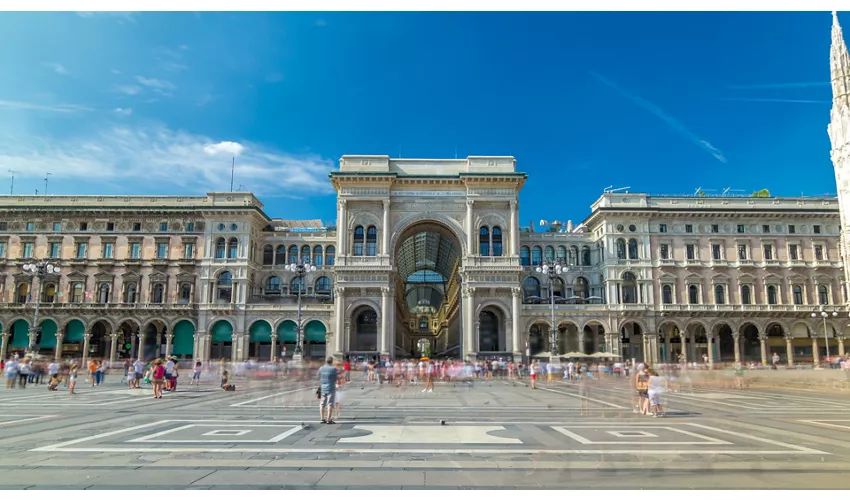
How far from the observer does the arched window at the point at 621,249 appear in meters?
70.6

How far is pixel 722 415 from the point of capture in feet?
64.4

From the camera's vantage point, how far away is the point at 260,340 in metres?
68.4

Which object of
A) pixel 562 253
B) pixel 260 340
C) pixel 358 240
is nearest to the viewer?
pixel 358 240

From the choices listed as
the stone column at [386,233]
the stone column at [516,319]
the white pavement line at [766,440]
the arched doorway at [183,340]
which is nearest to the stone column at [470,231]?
the stone column at [516,319]

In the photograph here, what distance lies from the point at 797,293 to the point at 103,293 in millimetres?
79499

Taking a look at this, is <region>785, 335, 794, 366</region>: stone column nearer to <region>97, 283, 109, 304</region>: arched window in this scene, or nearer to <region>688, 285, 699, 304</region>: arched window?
<region>688, 285, 699, 304</region>: arched window

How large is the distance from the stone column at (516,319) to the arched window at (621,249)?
13944 millimetres

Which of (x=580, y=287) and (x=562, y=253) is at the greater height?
(x=562, y=253)

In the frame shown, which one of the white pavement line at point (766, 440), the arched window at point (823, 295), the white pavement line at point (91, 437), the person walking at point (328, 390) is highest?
the arched window at point (823, 295)

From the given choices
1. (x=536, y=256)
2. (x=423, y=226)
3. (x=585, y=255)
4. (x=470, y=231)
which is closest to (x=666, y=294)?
(x=585, y=255)

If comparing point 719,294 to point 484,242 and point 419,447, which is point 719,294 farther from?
point 419,447

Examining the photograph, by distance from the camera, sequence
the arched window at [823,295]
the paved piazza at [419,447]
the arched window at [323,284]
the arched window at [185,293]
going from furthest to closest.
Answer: the arched window at [323,284], the arched window at [823,295], the arched window at [185,293], the paved piazza at [419,447]

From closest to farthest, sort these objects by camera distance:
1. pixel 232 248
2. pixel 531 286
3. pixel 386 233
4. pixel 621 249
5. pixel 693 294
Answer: pixel 386 233 → pixel 232 248 → pixel 693 294 → pixel 621 249 → pixel 531 286

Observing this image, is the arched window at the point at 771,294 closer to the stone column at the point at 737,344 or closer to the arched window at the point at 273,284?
the stone column at the point at 737,344
